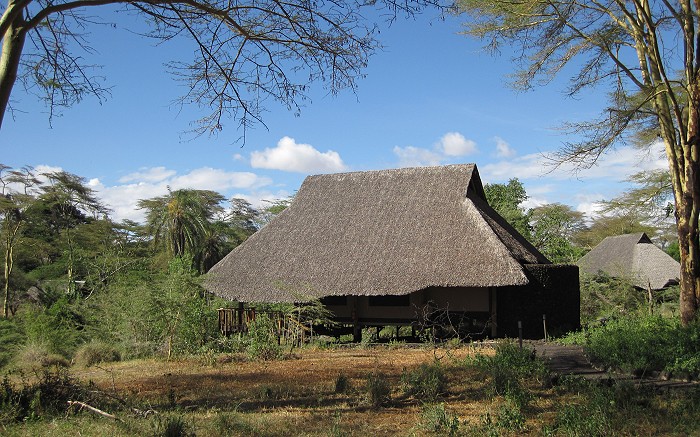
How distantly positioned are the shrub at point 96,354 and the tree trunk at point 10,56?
871 centimetres

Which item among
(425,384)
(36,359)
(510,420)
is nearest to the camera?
(510,420)

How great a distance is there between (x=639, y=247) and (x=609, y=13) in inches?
743

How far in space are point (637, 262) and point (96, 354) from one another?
2438 centimetres

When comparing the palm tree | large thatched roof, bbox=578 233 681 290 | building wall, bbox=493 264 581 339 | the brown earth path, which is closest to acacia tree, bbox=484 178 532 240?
large thatched roof, bbox=578 233 681 290

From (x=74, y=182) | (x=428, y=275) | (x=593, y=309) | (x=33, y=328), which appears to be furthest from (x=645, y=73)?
(x=74, y=182)

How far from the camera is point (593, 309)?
22.0 m

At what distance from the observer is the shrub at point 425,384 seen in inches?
293

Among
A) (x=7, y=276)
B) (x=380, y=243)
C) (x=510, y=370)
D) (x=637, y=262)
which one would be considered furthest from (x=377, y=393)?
(x=637, y=262)

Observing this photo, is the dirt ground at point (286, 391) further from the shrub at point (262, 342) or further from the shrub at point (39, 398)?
the shrub at point (39, 398)

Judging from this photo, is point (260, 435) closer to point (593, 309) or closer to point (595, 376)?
point (595, 376)

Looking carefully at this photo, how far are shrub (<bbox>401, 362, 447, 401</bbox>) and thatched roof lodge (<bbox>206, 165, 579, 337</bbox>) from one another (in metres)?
7.98

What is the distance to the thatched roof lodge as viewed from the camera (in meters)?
17.3

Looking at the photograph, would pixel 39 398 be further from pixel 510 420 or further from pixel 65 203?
pixel 65 203

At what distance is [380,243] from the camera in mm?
19172
